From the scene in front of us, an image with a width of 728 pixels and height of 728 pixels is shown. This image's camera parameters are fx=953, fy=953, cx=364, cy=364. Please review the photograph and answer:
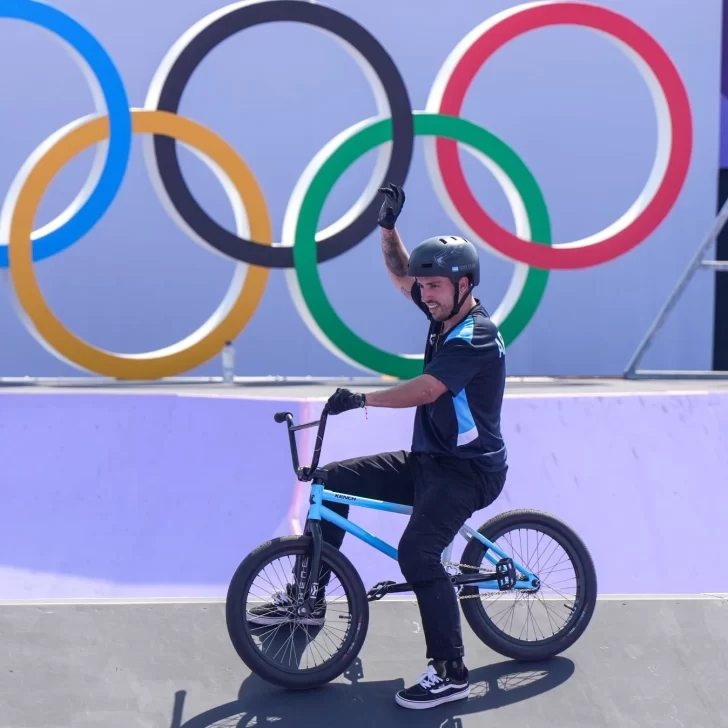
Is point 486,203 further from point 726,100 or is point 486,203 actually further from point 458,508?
point 458,508

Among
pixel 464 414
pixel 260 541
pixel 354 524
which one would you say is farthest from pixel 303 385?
pixel 464 414

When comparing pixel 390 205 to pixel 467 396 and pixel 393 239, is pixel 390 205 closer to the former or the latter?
pixel 393 239

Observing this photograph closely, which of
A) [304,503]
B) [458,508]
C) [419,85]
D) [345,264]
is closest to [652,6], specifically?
[419,85]

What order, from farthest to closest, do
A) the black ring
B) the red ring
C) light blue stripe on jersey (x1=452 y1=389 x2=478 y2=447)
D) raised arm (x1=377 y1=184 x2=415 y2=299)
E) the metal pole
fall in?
the metal pole < the red ring < the black ring < raised arm (x1=377 y1=184 x2=415 y2=299) < light blue stripe on jersey (x1=452 y1=389 x2=478 y2=447)

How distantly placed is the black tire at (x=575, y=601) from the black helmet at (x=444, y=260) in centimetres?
96

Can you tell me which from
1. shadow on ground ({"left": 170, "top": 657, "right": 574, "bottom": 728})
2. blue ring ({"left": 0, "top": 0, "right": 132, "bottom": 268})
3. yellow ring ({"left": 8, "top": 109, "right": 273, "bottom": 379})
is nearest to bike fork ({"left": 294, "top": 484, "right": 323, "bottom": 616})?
shadow on ground ({"left": 170, "top": 657, "right": 574, "bottom": 728})

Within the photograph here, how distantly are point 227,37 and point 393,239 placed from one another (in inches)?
258

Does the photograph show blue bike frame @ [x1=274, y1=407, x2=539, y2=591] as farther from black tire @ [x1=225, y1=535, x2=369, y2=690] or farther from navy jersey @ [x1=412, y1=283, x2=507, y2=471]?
navy jersey @ [x1=412, y1=283, x2=507, y2=471]

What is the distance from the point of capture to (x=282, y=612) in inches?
146

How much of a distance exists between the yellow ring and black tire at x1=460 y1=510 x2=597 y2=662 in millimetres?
6502

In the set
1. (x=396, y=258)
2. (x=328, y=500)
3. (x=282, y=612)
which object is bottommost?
(x=282, y=612)

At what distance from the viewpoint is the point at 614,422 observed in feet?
23.5

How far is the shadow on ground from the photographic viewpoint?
131 inches

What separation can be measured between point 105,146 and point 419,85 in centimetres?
557
